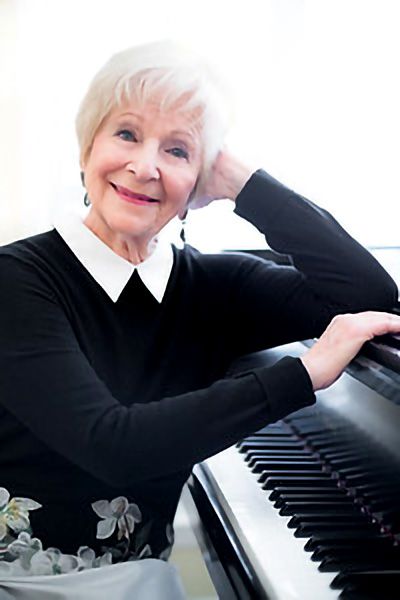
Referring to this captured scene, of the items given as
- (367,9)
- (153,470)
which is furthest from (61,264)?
(367,9)

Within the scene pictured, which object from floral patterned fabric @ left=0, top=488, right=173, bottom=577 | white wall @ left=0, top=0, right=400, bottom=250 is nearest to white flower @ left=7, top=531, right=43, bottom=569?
floral patterned fabric @ left=0, top=488, right=173, bottom=577

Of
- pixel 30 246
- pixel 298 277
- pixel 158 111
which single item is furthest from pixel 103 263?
pixel 298 277

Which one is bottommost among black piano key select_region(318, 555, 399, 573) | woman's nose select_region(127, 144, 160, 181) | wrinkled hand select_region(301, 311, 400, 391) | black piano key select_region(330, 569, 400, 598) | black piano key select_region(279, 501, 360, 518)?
black piano key select_region(279, 501, 360, 518)

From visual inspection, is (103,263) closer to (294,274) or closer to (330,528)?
(294,274)

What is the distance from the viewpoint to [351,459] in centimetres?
111

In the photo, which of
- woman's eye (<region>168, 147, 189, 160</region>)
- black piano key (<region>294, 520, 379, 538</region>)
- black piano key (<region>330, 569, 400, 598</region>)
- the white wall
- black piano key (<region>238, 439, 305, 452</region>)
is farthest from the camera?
the white wall

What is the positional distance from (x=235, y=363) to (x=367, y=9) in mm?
1402

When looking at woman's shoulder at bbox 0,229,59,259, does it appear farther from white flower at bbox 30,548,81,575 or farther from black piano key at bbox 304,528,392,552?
black piano key at bbox 304,528,392,552

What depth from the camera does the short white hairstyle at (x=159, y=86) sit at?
104cm

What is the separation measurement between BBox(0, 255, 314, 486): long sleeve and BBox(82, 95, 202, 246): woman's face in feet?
0.64

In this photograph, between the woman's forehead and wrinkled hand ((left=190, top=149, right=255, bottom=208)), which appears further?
wrinkled hand ((left=190, top=149, right=255, bottom=208))

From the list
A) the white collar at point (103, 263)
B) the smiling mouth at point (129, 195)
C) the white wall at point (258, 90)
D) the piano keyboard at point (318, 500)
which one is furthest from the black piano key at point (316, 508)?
the white wall at point (258, 90)

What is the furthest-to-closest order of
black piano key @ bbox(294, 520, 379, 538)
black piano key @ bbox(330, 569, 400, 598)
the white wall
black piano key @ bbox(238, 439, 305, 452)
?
the white wall < black piano key @ bbox(238, 439, 305, 452) < black piano key @ bbox(294, 520, 379, 538) < black piano key @ bbox(330, 569, 400, 598)

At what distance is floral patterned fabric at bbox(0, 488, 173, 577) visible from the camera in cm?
102
